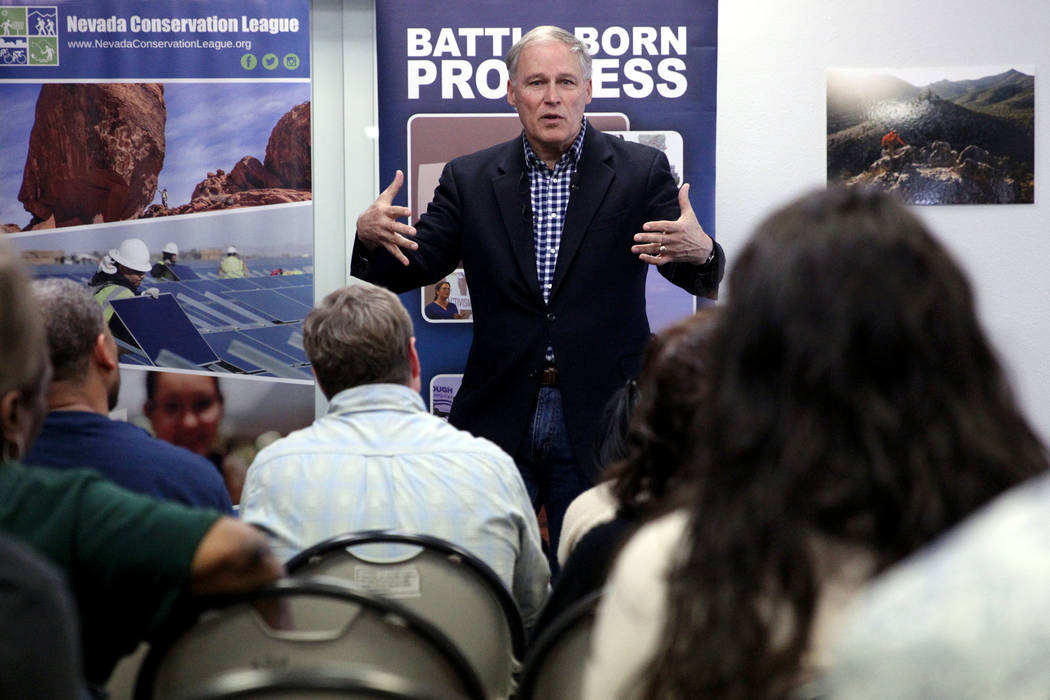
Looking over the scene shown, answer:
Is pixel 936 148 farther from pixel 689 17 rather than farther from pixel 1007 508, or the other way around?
pixel 1007 508

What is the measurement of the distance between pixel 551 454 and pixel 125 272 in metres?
1.80

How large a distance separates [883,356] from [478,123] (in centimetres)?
318

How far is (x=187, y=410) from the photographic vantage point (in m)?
3.91

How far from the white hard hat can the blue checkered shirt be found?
4.94ft

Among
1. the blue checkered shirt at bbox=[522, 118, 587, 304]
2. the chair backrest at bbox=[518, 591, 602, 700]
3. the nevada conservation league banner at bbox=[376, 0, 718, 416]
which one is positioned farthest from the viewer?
the nevada conservation league banner at bbox=[376, 0, 718, 416]

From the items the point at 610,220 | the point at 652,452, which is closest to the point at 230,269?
the point at 610,220

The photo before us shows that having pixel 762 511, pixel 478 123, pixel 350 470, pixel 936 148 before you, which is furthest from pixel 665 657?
pixel 936 148

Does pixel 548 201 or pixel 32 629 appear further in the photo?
pixel 548 201

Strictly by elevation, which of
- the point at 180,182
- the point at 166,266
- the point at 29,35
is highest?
the point at 29,35

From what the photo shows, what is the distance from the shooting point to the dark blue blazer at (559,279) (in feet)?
10.0

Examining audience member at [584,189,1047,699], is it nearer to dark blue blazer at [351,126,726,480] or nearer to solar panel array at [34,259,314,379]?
dark blue blazer at [351,126,726,480]

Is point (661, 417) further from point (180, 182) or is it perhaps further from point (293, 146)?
point (180, 182)

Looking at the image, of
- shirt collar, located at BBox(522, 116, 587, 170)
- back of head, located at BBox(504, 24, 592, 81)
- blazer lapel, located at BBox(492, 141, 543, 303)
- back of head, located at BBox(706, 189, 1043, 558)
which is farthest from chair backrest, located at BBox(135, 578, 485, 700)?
back of head, located at BBox(504, 24, 592, 81)

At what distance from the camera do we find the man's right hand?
9.74ft
